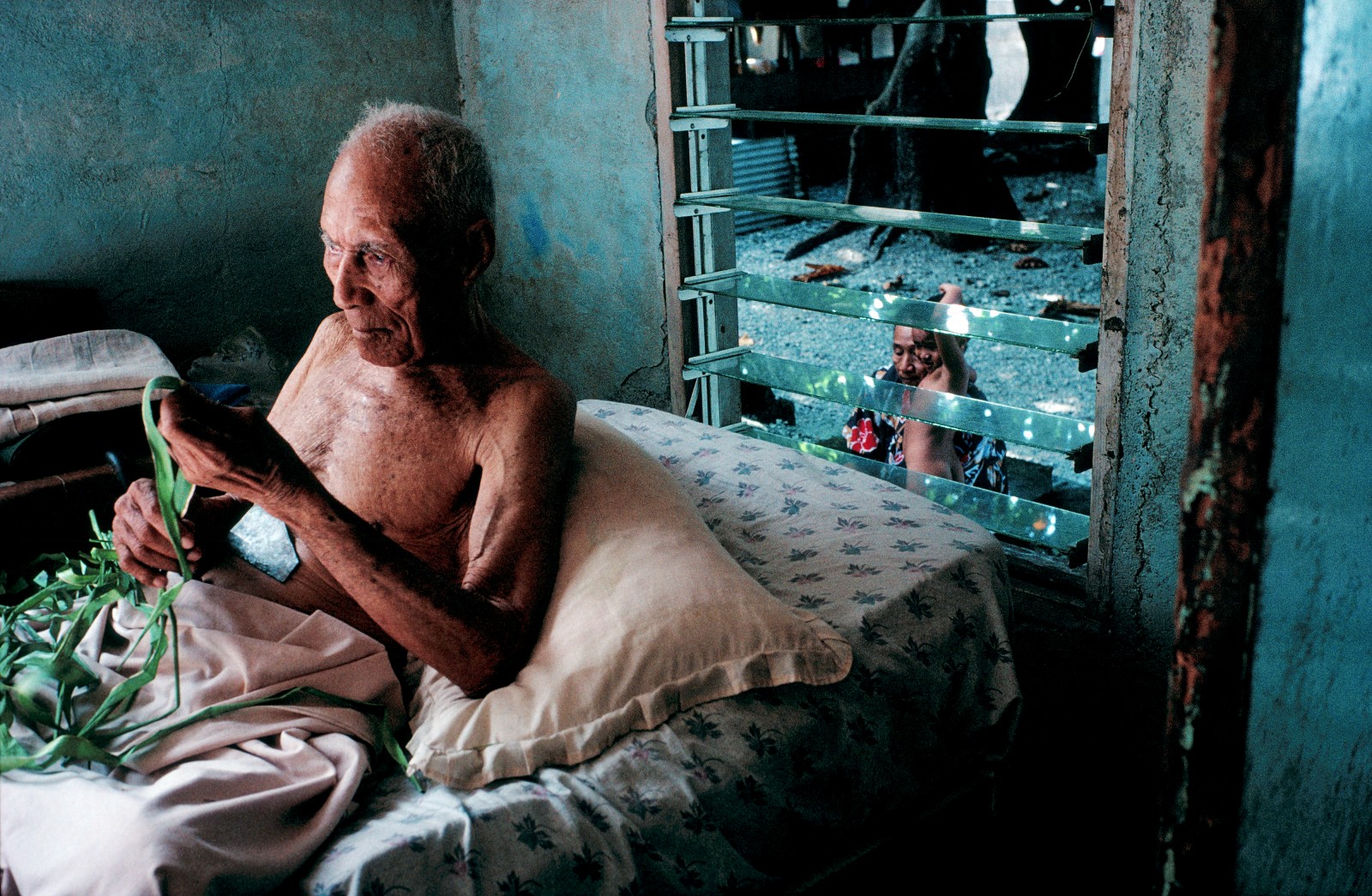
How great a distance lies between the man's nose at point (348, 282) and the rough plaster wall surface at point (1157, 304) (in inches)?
59.0

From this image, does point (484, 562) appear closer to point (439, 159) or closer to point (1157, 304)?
point (439, 159)

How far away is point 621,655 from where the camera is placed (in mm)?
1694

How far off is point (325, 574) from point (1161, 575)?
172 cm

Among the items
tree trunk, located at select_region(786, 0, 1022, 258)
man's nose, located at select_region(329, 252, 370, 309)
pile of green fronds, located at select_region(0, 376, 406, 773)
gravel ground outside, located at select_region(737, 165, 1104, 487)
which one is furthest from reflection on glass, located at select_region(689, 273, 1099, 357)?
tree trunk, located at select_region(786, 0, 1022, 258)

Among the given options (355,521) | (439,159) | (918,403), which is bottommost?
(918,403)

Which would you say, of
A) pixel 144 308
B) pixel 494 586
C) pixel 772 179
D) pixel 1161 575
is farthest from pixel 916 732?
pixel 772 179

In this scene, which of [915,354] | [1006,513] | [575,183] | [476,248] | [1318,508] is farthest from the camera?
[915,354]

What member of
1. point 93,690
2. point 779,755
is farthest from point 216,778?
point 779,755

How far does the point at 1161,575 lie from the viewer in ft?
8.06

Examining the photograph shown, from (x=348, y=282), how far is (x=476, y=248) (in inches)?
8.9

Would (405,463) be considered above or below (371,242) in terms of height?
below

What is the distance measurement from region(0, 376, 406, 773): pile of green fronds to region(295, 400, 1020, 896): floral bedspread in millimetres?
233

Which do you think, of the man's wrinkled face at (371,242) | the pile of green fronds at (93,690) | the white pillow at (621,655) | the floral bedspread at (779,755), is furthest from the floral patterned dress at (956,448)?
the pile of green fronds at (93,690)

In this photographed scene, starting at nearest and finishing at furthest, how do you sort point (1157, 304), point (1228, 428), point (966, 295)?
point (1228, 428) → point (1157, 304) → point (966, 295)
